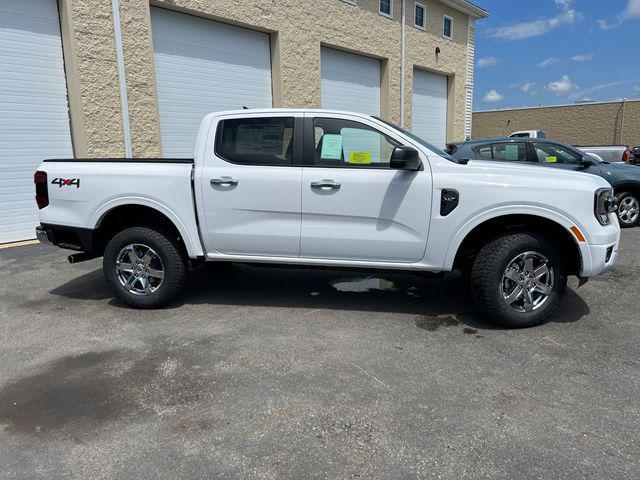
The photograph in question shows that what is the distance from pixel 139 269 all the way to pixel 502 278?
135 inches

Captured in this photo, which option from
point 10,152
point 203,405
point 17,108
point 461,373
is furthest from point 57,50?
point 461,373

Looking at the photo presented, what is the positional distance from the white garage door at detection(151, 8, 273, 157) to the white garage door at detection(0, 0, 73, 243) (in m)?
1.94

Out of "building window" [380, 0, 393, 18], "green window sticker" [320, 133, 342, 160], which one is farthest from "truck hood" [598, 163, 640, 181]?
"building window" [380, 0, 393, 18]

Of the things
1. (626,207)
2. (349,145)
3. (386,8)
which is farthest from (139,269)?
(386,8)

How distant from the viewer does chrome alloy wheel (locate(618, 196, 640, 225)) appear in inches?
359

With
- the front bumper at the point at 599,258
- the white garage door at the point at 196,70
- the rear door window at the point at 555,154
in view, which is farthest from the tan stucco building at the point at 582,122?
the front bumper at the point at 599,258

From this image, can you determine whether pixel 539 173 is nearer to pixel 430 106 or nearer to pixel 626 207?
pixel 626 207

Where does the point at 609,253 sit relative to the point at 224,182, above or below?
below

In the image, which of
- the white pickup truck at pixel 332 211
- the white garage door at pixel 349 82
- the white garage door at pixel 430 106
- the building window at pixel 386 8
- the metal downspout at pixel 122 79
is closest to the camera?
the white pickup truck at pixel 332 211

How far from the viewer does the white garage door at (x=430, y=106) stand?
1767cm

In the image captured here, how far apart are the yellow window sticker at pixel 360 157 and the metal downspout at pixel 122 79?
6.69 meters

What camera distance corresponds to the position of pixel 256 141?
446cm

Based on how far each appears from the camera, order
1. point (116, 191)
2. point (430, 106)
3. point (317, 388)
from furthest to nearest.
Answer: point (430, 106), point (116, 191), point (317, 388)

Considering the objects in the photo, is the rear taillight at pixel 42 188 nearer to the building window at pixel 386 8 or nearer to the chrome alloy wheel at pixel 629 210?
the chrome alloy wheel at pixel 629 210
